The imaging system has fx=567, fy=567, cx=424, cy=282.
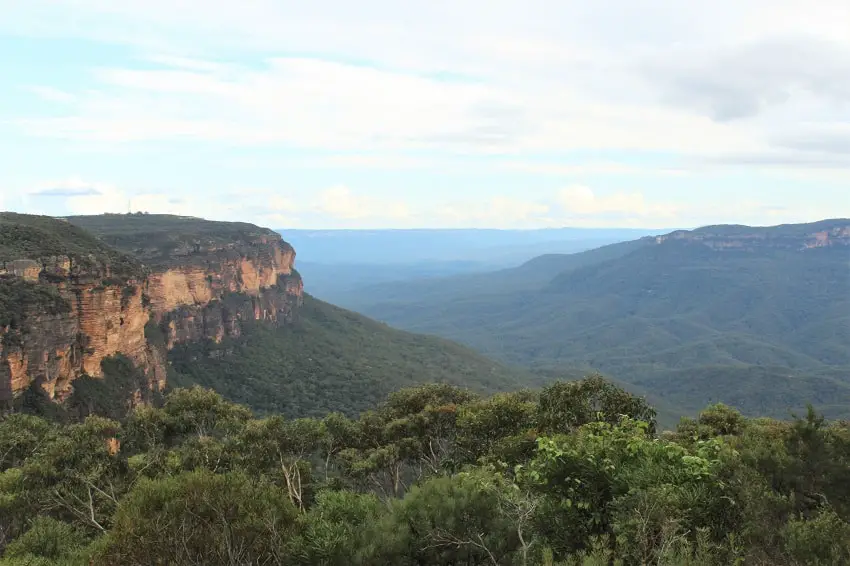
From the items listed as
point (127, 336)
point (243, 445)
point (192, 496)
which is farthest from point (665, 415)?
point (192, 496)

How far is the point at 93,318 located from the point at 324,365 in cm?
4545

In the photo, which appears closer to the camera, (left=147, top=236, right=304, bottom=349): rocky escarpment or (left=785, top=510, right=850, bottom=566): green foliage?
(left=785, top=510, right=850, bottom=566): green foliage

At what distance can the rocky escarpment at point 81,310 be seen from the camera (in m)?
41.6

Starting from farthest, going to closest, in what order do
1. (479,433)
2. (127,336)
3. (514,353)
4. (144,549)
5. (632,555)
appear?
(514,353)
(127,336)
(479,433)
(144,549)
(632,555)

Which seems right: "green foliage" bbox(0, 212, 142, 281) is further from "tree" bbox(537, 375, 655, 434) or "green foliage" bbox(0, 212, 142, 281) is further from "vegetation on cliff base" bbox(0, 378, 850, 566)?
"tree" bbox(537, 375, 655, 434)

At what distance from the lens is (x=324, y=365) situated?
300ft

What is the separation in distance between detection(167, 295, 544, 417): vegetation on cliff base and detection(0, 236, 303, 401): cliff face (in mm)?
4987

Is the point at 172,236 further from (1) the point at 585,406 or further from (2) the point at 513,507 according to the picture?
(2) the point at 513,507

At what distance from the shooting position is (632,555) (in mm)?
10164

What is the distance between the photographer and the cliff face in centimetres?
4150

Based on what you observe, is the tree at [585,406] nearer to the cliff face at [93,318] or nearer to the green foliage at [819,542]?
the green foliage at [819,542]

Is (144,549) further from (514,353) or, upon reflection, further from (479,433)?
(514,353)

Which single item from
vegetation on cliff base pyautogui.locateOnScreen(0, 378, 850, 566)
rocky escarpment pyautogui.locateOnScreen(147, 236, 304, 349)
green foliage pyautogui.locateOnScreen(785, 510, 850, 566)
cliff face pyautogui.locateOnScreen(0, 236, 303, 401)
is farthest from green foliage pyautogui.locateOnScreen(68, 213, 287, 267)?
green foliage pyautogui.locateOnScreen(785, 510, 850, 566)

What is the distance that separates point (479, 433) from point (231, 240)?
92.3m
